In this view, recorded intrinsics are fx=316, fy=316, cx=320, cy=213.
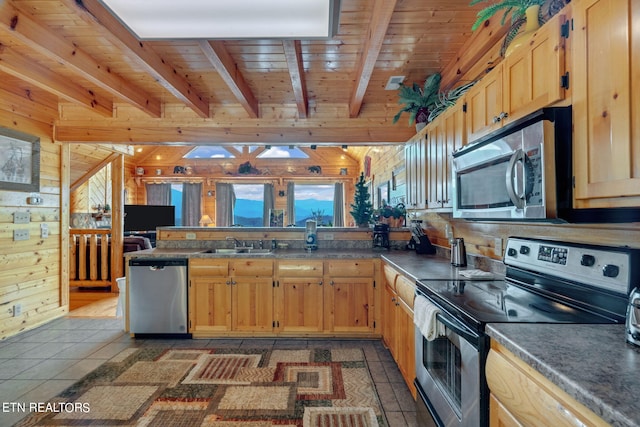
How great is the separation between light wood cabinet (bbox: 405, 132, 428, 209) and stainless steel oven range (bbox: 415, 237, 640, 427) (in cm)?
110

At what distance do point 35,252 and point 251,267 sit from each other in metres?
2.58

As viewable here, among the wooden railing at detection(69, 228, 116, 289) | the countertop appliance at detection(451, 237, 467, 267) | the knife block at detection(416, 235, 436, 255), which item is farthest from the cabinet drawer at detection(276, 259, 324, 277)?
the wooden railing at detection(69, 228, 116, 289)

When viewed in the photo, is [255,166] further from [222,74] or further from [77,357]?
[77,357]

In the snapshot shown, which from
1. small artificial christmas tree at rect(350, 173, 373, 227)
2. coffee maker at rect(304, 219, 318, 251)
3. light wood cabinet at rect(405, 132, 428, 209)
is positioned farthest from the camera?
small artificial christmas tree at rect(350, 173, 373, 227)

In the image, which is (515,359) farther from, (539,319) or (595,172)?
(595,172)

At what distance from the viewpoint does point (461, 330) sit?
1288mm

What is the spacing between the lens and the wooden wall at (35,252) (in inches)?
128

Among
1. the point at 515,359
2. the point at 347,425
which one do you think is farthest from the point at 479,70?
the point at 347,425

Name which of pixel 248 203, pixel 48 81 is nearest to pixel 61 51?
pixel 48 81

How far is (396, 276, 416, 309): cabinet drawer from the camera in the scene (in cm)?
202

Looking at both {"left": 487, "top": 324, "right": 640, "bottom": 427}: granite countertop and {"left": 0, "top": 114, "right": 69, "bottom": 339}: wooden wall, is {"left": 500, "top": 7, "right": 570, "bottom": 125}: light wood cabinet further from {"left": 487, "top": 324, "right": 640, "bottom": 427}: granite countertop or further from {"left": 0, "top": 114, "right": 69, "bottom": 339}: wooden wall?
{"left": 0, "top": 114, "right": 69, "bottom": 339}: wooden wall

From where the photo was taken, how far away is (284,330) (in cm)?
311

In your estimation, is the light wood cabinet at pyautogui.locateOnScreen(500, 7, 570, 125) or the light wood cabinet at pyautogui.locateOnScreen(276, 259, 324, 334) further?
the light wood cabinet at pyautogui.locateOnScreen(276, 259, 324, 334)

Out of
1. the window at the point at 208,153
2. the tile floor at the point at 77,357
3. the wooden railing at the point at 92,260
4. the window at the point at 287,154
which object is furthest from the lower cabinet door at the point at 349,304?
A: the window at the point at 208,153
